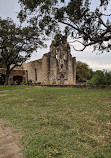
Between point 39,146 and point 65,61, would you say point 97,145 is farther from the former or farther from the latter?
point 65,61

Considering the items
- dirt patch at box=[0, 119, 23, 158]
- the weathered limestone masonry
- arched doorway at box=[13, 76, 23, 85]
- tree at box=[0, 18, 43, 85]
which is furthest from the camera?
arched doorway at box=[13, 76, 23, 85]

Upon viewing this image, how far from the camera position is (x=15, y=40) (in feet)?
57.4

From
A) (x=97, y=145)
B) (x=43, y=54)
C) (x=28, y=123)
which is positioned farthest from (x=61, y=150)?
(x=43, y=54)

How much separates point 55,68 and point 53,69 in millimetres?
586

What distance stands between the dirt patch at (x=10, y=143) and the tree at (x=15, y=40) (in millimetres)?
15535

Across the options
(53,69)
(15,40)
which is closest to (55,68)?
(53,69)

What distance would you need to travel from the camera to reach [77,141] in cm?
211

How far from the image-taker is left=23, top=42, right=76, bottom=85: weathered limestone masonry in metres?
22.7

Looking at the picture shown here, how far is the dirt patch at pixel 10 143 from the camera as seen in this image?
176 centimetres

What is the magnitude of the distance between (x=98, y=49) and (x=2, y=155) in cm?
1034

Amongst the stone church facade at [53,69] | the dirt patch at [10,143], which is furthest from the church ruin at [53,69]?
the dirt patch at [10,143]

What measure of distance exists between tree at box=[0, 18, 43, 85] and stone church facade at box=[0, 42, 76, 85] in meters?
3.90

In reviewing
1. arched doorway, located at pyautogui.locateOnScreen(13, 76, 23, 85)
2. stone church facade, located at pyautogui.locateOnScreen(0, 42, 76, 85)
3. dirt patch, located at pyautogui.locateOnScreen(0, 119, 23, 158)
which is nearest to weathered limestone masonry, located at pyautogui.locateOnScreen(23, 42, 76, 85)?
stone church facade, located at pyautogui.locateOnScreen(0, 42, 76, 85)

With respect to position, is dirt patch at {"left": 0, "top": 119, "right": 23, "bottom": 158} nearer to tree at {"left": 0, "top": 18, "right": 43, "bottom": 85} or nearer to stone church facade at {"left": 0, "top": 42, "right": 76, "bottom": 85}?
tree at {"left": 0, "top": 18, "right": 43, "bottom": 85}
